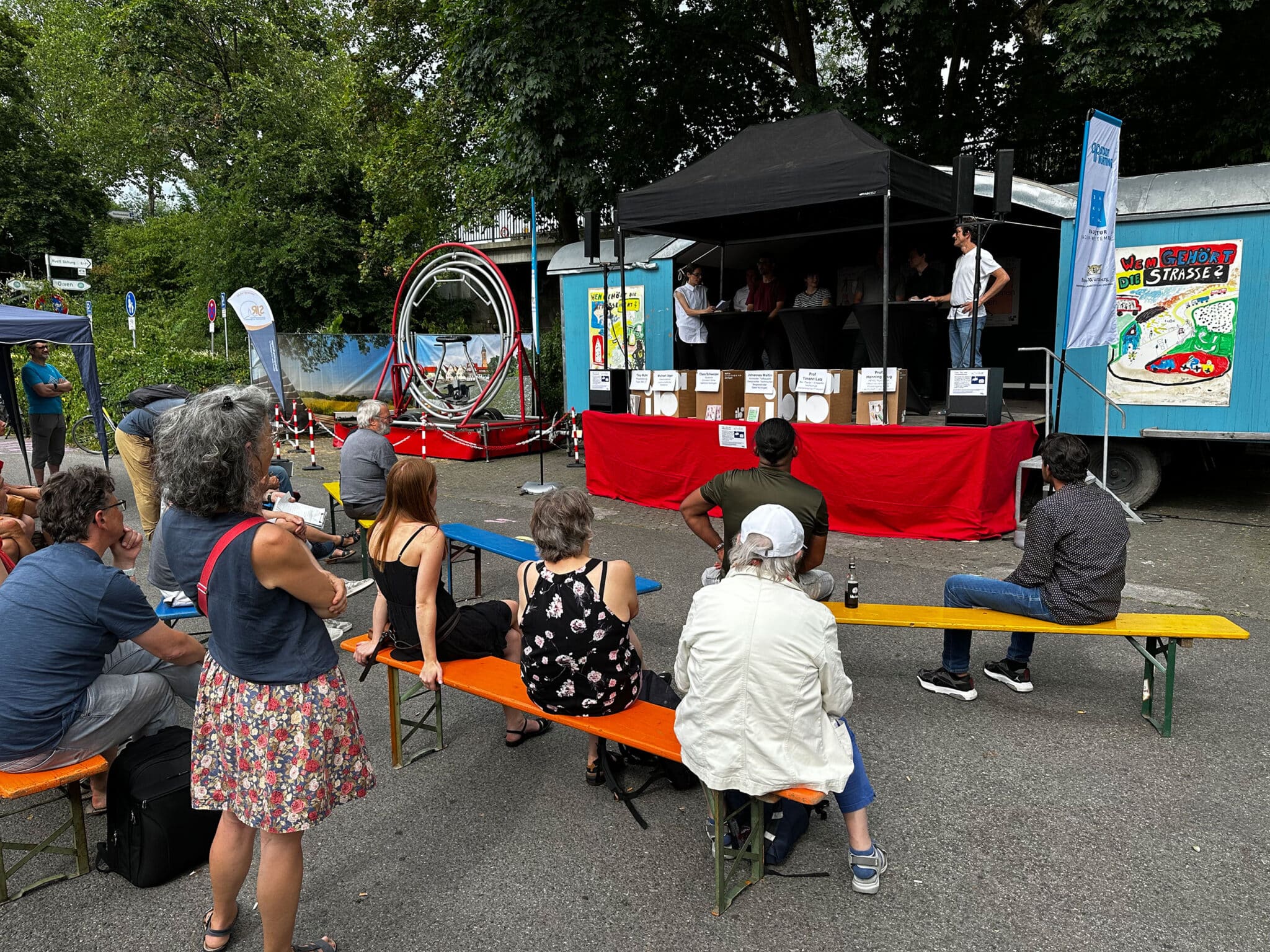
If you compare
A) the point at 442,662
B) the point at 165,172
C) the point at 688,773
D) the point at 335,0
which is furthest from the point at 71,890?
the point at 165,172

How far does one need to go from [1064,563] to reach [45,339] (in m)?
9.35

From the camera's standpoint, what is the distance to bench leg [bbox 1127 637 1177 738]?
3633mm

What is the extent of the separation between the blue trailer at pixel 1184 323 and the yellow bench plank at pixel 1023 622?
4.41m

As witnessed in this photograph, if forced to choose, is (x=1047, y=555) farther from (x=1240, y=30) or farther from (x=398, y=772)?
(x=1240, y=30)

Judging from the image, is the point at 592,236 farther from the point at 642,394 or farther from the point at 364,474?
the point at 364,474

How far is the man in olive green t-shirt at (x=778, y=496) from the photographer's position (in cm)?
387

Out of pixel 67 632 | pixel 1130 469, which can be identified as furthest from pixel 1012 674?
pixel 1130 469

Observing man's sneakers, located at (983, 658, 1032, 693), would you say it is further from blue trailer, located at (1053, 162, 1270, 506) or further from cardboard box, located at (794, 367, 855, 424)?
blue trailer, located at (1053, 162, 1270, 506)

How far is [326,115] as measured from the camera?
72.0ft

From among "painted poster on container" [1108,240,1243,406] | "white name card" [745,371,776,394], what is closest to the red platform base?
"white name card" [745,371,776,394]

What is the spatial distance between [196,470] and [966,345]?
7.37 meters

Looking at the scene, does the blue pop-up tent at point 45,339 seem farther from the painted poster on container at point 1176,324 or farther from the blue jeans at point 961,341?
the painted poster on container at point 1176,324

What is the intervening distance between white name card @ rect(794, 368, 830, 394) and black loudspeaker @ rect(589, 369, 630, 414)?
236 centimetres

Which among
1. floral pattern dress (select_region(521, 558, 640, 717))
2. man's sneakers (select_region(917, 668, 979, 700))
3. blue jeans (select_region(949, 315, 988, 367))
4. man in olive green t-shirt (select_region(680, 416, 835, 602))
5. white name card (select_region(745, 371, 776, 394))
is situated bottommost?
man's sneakers (select_region(917, 668, 979, 700))
